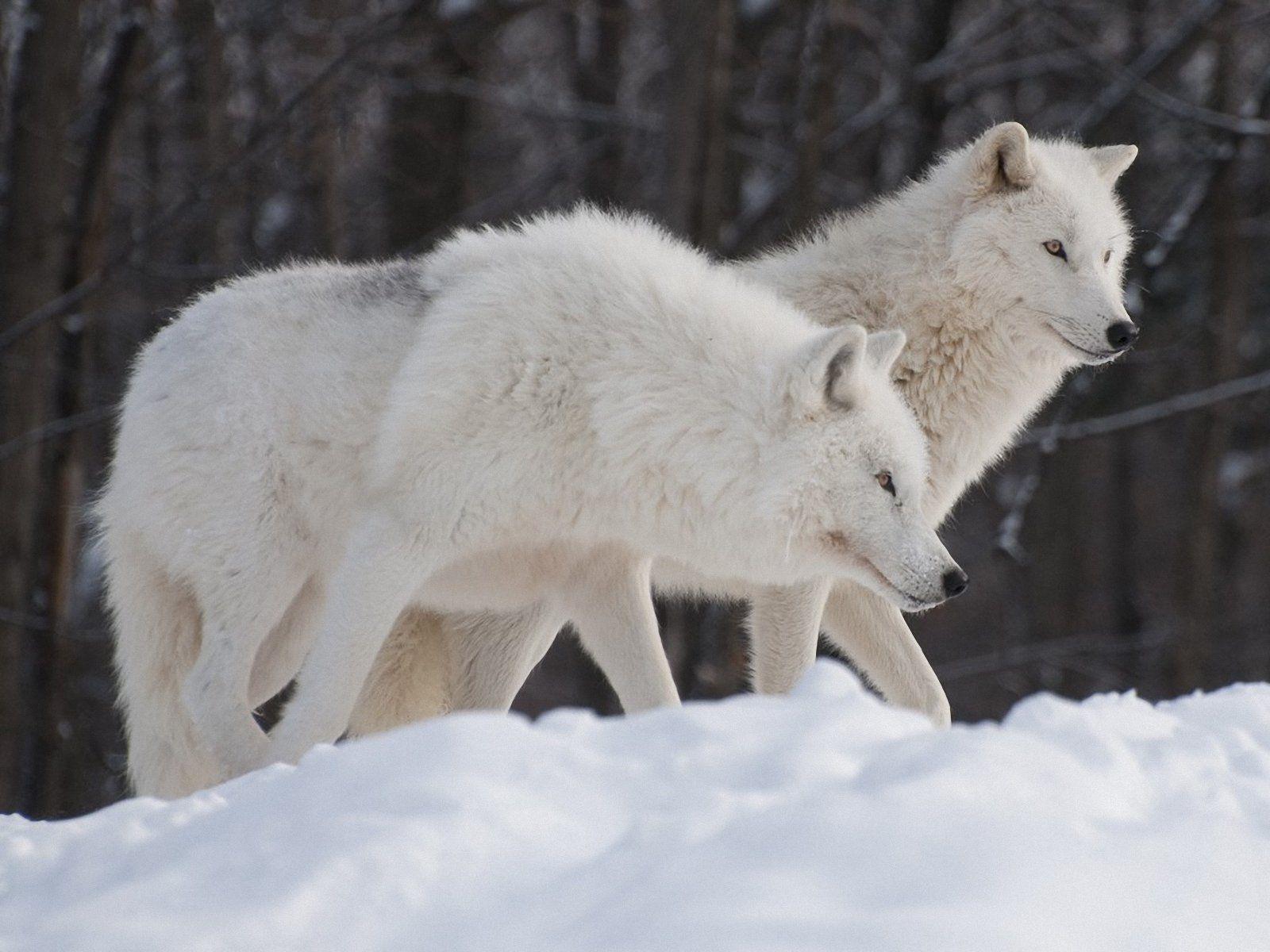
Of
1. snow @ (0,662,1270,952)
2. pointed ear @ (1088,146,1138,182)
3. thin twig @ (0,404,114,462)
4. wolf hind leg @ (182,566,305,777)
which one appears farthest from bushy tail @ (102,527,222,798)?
pointed ear @ (1088,146,1138,182)

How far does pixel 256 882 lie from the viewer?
2742 mm

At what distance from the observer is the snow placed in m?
2.64

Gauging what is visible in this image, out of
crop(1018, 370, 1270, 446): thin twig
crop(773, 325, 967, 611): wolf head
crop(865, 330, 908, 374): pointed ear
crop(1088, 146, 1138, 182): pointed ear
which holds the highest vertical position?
crop(1088, 146, 1138, 182): pointed ear

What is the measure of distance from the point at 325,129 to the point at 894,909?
Answer: 29.1 ft

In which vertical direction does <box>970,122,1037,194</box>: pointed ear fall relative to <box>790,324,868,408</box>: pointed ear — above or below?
above

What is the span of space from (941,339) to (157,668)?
3152 mm

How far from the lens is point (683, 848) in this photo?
2.79 m

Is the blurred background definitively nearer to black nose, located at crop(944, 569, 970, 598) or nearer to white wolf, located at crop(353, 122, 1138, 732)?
white wolf, located at crop(353, 122, 1138, 732)

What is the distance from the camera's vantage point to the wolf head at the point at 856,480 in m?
4.66

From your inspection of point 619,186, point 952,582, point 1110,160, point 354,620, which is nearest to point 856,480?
point 952,582

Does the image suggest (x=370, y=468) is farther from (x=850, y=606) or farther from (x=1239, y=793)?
(x=1239, y=793)

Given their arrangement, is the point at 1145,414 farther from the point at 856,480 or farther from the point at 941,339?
the point at 856,480

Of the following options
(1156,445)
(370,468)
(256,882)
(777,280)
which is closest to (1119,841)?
(256,882)

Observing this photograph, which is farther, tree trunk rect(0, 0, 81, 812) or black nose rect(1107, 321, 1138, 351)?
tree trunk rect(0, 0, 81, 812)
